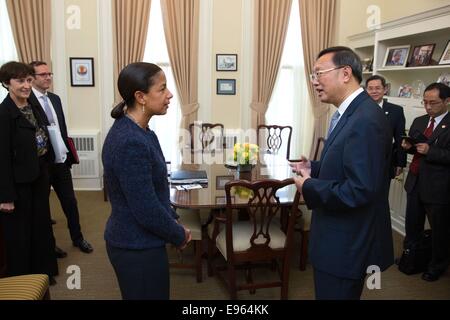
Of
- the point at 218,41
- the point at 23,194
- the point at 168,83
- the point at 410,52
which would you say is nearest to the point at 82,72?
the point at 168,83

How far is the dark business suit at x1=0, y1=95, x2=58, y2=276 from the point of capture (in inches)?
94.8

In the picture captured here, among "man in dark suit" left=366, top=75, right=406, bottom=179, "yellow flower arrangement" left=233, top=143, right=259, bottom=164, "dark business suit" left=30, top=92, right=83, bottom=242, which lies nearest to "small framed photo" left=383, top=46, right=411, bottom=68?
"man in dark suit" left=366, top=75, right=406, bottom=179

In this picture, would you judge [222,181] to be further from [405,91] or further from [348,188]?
[405,91]

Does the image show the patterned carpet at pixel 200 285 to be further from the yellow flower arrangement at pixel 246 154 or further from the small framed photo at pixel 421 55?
the small framed photo at pixel 421 55

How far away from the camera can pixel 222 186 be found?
113 inches

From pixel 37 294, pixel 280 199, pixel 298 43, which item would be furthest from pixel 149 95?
pixel 298 43

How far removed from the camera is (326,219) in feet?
5.17

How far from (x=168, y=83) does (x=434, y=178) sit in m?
3.55

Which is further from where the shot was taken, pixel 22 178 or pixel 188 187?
pixel 188 187

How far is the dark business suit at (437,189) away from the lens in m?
2.86

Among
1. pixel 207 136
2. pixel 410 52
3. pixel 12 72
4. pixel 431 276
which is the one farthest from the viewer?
pixel 207 136

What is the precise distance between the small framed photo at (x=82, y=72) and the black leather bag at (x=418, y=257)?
4.23 m

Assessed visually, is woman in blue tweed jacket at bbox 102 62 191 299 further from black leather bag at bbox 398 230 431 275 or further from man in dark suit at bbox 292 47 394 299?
black leather bag at bbox 398 230 431 275

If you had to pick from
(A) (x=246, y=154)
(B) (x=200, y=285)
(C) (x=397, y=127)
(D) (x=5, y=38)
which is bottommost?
(B) (x=200, y=285)
